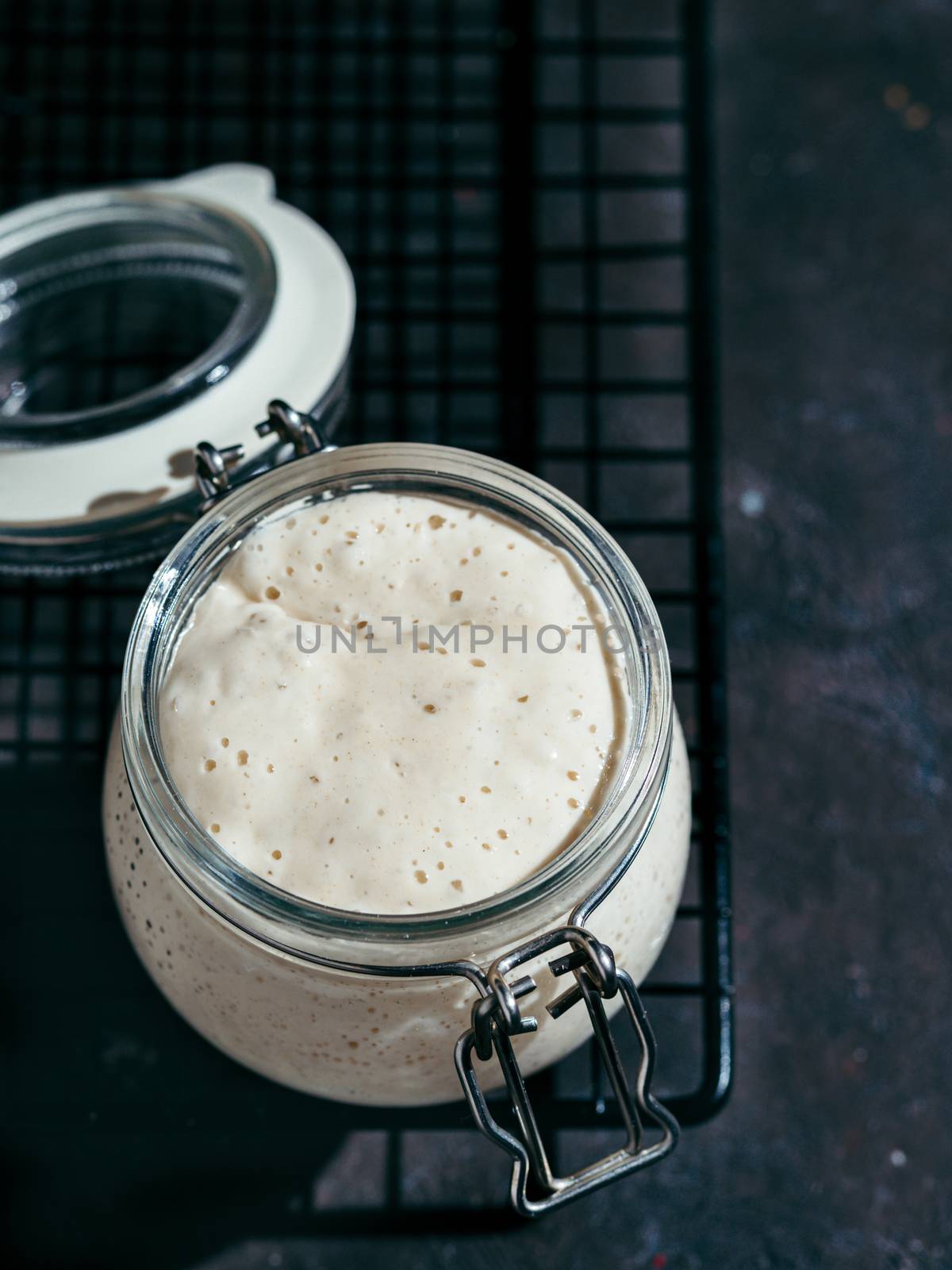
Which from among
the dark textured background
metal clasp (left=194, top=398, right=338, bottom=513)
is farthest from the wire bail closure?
the dark textured background

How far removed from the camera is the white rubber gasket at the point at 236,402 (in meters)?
0.39

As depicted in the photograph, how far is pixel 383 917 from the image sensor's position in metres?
0.28

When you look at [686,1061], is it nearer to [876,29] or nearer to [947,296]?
[947,296]

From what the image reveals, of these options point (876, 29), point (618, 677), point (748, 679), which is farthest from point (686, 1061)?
point (876, 29)

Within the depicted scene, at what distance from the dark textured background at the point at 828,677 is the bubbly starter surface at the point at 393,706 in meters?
0.31

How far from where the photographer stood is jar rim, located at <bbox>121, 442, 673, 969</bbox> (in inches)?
11.3

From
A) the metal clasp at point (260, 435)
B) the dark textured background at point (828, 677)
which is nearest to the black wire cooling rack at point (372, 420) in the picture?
the dark textured background at point (828, 677)

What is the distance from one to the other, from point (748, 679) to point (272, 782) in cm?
37

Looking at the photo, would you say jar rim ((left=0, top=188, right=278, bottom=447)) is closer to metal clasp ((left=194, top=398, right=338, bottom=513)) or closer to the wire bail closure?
metal clasp ((left=194, top=398, right=338, bottom=513))

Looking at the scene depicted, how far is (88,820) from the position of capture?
47cm

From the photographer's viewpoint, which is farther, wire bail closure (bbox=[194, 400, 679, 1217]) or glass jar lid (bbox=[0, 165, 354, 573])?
glass jar lid (bbox=[0, 165, 354, 573])

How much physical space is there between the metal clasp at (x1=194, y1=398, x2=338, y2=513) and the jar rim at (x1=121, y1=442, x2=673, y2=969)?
13 millimetres

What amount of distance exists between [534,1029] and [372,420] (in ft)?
0.98

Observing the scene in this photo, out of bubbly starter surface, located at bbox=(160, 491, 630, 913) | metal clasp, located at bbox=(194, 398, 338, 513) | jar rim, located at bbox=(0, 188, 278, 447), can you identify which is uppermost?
jar rim, located at bbox=(0, 188, 278, 447)
